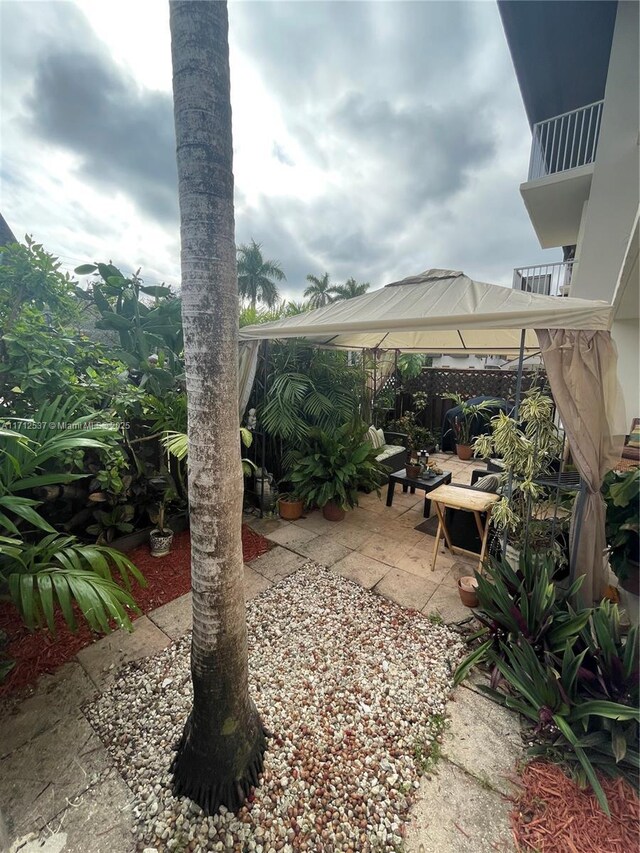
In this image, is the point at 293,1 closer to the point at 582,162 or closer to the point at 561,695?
the point at 561,695

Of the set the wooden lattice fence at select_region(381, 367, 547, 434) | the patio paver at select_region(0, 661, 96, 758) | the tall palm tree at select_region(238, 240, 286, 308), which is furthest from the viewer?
the tall palm tree at select_region(238, 240, 286, 308)

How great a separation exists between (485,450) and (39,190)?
14.8ft

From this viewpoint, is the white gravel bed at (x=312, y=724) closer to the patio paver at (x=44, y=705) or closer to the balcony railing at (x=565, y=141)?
the patio paver at (x=44, y=705)

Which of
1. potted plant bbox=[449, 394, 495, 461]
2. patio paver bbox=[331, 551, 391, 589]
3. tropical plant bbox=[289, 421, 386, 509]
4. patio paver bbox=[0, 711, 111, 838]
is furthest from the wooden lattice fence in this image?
patio paver bbox=[0, 711, 111, 838]

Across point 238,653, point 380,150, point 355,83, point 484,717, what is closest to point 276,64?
point 355,83

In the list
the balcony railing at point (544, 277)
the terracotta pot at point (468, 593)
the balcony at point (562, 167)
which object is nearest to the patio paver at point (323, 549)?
the terracotta pot at point (468, 593)

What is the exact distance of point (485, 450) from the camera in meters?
2.84

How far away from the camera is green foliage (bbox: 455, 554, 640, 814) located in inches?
57.6

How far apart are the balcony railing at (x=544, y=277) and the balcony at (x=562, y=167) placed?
92 centimetres

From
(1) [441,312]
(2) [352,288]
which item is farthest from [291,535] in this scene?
(2) [352,288]

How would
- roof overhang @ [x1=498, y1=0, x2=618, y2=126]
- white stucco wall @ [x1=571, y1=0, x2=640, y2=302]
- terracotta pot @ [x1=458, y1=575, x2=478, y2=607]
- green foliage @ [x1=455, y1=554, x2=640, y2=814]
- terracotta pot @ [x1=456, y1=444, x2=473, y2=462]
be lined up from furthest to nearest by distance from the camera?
terracotta pot @ [x1=456, y1=444, x2=473, y2=462]
white stucco wall @ [x1=571, y1=0, x2=640, y2=302]
roof overhang @ [x1=498, y1=0, x2=618, y2=126]
terracotta pot @ [x1=458, y1=575, x2=478, y2=607]
green foliage @ [x1=455, y1=554, x2=640, y2=814]

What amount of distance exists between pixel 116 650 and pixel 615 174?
8813mm

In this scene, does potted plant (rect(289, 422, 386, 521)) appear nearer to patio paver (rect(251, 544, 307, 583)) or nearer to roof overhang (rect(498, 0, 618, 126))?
patio paver (rect(251, 544, 307, 583))

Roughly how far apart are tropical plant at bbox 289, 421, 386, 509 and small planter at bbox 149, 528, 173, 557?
1482 millimetres
